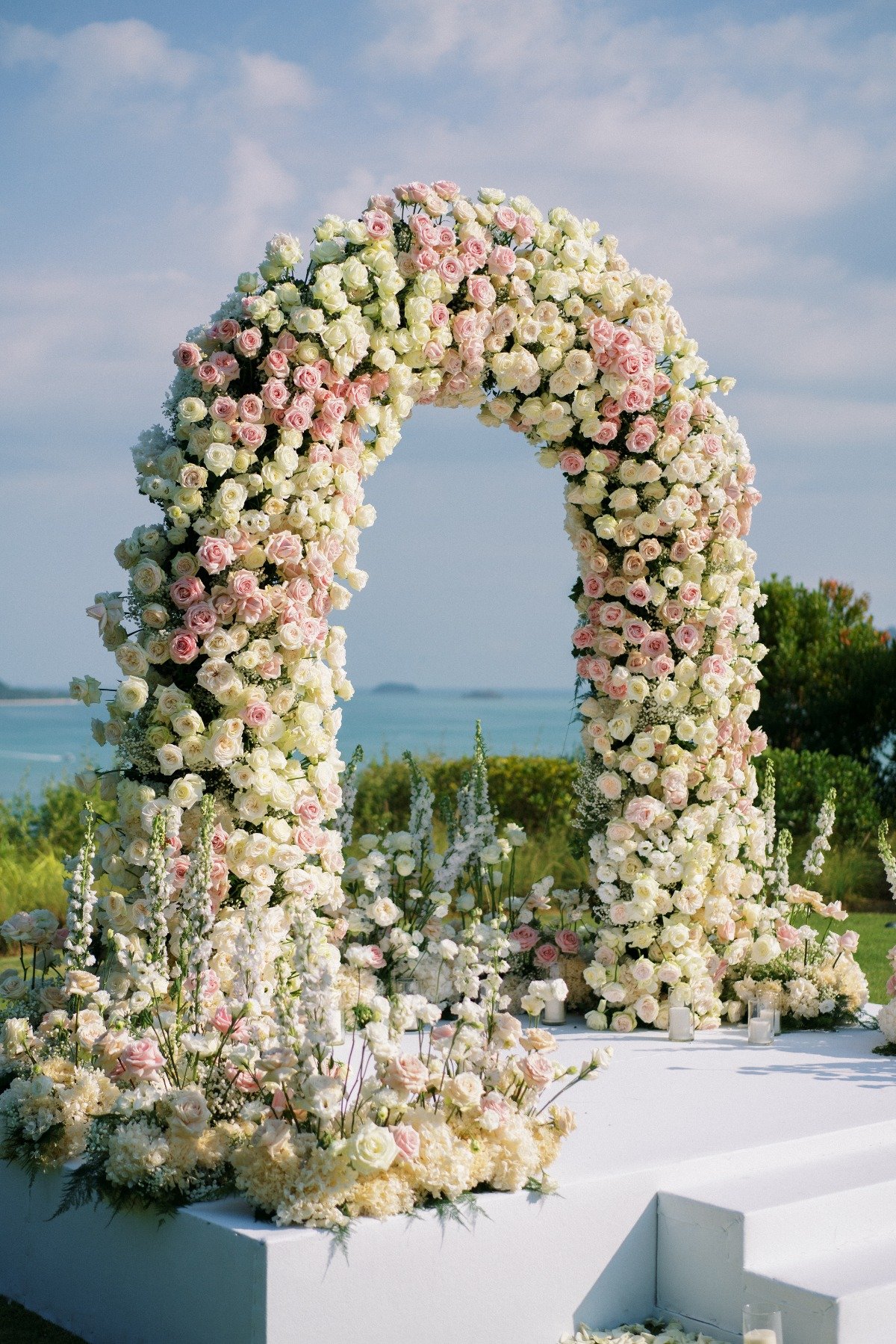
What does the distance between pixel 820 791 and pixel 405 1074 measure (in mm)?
8090

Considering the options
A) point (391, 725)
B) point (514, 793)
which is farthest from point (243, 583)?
point (391, 725)

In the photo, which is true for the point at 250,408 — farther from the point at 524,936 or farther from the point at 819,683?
the point at 819,683

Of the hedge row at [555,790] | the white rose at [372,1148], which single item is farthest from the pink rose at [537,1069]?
the hedge row at [555,790]

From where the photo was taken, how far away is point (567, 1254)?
3.70m

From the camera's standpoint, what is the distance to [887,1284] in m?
3.61

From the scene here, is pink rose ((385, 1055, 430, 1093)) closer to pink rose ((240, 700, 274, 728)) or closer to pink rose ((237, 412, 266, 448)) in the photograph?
pink rose ((240, 700, 274, 728))

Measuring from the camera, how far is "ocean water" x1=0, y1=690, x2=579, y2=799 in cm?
5072

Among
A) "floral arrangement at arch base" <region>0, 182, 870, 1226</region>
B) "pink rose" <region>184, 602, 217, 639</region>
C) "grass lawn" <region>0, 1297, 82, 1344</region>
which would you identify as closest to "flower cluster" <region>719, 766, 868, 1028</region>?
"floral arrangement at arch base" <region>0, 182, 870, 1226</region>

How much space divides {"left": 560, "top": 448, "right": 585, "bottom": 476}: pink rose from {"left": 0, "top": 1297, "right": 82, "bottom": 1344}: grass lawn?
3.54 m

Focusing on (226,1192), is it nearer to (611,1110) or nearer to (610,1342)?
(610,1342)

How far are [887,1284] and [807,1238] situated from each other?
28cm

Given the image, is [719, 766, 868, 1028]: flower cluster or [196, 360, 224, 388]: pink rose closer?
[196, 360, 224, 388]: pink rose

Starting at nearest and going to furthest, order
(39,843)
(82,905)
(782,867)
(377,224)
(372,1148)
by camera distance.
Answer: (372,1148), (82,905), (377,224), (782,867), (39,843)

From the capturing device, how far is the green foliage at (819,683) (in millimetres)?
13391
